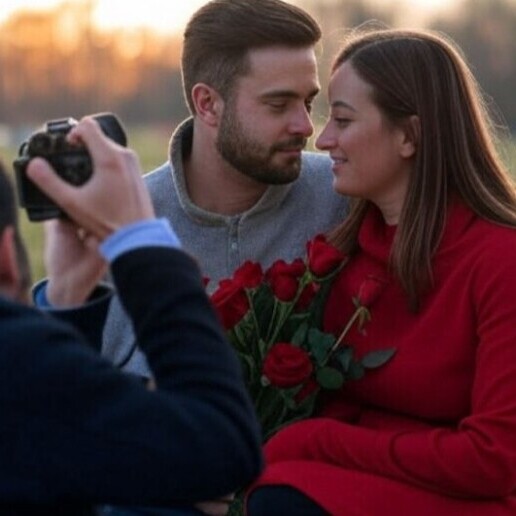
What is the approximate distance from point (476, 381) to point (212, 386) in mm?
1475

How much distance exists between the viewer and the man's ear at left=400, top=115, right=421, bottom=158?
3.91m

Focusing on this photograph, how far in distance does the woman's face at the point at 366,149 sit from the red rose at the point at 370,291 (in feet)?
0.50

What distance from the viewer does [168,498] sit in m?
2.27

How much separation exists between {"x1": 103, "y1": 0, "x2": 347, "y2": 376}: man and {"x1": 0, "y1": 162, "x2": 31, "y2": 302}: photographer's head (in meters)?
1.78

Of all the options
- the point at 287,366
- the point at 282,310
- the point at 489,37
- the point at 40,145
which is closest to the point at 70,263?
the point at 40,145

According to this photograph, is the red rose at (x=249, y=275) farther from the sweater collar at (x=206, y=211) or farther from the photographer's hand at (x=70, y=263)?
the photographer's hand at (x=70, y=263)

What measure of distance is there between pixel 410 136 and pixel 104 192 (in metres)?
1.65

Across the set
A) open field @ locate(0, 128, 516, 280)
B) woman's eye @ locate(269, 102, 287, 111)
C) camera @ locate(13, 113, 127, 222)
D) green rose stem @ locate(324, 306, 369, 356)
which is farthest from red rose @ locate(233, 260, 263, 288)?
camera @ locate(13, 113, 127, 222)

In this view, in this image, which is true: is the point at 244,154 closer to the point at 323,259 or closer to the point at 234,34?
the point at 234,34

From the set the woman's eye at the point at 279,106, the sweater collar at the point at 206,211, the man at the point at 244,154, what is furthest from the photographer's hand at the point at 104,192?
the woman's eye at the point at 279,106

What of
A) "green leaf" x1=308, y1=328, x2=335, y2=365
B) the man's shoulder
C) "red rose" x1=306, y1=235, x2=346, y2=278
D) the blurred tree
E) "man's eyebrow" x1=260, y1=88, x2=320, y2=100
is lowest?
the blurred tree

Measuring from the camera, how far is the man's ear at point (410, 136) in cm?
391

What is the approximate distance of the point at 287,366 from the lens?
380 centimetres

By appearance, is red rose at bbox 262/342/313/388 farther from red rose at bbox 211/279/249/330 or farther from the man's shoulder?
the man's shoulder
